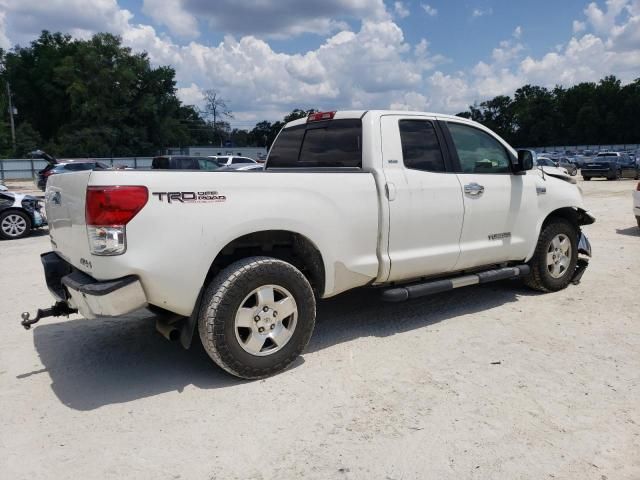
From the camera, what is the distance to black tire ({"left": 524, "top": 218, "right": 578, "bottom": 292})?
5.85m

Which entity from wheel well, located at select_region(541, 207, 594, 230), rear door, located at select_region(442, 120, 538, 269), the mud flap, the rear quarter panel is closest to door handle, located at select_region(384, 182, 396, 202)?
the rear quarter panel

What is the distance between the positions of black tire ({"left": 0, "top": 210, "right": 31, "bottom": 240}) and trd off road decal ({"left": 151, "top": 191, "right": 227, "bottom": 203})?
405 inches

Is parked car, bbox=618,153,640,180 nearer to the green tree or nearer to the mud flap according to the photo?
the mud flap

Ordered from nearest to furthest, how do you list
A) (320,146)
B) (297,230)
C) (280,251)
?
(297,230) → (280,251) → (320,146)

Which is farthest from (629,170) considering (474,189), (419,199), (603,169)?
(419,199)

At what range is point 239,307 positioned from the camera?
368 cm

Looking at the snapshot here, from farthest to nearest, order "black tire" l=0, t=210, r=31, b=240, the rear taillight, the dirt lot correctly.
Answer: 1. "black tire" l=0, t=210, r=31, b=240
2. the rear taillight
3. the dirt lot

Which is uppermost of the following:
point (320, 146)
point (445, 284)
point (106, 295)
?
point (320, 146)

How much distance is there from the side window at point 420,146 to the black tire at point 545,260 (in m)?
1.76

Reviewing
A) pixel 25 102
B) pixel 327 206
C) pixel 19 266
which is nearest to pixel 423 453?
pixel 327 206

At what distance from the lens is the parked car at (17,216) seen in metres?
11.8

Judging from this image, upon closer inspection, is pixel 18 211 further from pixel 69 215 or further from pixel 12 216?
pixel 69 215

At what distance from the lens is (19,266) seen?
8.43 m

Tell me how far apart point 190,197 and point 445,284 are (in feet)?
8.32
